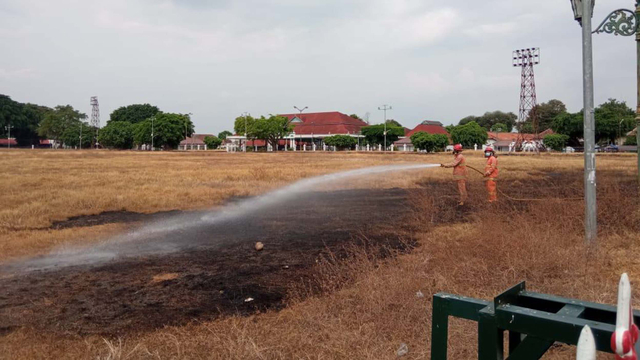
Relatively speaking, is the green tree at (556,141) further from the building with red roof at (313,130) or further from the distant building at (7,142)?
the distant building at (7,142)

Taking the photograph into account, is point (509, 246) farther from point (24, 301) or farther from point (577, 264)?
point (24, 301)

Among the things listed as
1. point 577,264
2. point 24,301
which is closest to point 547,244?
point 577,264

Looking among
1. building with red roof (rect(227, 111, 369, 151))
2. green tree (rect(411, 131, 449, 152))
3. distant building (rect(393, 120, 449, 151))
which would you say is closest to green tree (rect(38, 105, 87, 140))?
building with red roof (rect(227, 111, 369, 151))

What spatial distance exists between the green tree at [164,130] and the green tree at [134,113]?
26.4m

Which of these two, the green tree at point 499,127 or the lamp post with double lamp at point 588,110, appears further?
the green tree at point 499,127

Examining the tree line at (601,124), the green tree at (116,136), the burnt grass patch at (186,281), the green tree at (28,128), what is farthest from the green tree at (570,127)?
the green tree at (28,128)

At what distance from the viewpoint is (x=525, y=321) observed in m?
1.87

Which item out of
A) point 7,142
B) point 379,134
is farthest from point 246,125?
point 7,142

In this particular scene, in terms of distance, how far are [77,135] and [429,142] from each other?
2938 inches

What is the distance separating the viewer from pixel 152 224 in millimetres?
10539

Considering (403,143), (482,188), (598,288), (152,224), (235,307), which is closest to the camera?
(598,288)

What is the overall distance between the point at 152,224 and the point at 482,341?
961 cm

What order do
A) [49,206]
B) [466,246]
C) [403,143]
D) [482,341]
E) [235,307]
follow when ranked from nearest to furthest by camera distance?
[482,341]
[235,307]
[466,246]
[49,206]
[403,143]

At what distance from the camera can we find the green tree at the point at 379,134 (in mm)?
80575
